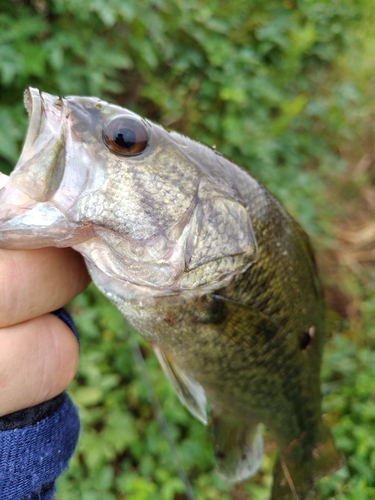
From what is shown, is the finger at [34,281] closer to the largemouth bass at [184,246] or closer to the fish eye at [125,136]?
the largemouth bass at [184,246]

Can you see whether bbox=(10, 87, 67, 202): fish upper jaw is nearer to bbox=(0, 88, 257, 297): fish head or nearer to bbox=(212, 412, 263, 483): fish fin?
bbox=(0, 88, 257, 297): fish head

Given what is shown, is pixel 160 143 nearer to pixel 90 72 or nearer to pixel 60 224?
pixel 60 224

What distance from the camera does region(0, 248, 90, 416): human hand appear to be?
2.34 feet

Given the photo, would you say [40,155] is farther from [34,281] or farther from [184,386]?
[184,386]

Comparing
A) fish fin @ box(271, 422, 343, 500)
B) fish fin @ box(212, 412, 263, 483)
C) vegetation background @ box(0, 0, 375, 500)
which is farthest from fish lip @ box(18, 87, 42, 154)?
fish fin @ box(271, 422, 343, 500)

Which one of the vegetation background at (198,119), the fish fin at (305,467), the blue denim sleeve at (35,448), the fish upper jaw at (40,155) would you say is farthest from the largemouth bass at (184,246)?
the vegetation background at (198,119)

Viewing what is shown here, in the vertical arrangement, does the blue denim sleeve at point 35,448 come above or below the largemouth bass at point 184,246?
below

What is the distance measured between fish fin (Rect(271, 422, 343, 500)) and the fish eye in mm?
1133

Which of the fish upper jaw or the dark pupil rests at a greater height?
the dark pupil

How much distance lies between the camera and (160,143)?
0.81 metres

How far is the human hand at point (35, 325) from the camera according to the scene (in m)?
0.71

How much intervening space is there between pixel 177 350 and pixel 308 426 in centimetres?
61

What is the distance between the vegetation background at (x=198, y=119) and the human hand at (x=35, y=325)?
2.36ft

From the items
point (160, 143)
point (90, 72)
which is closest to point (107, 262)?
point (160, 143)
